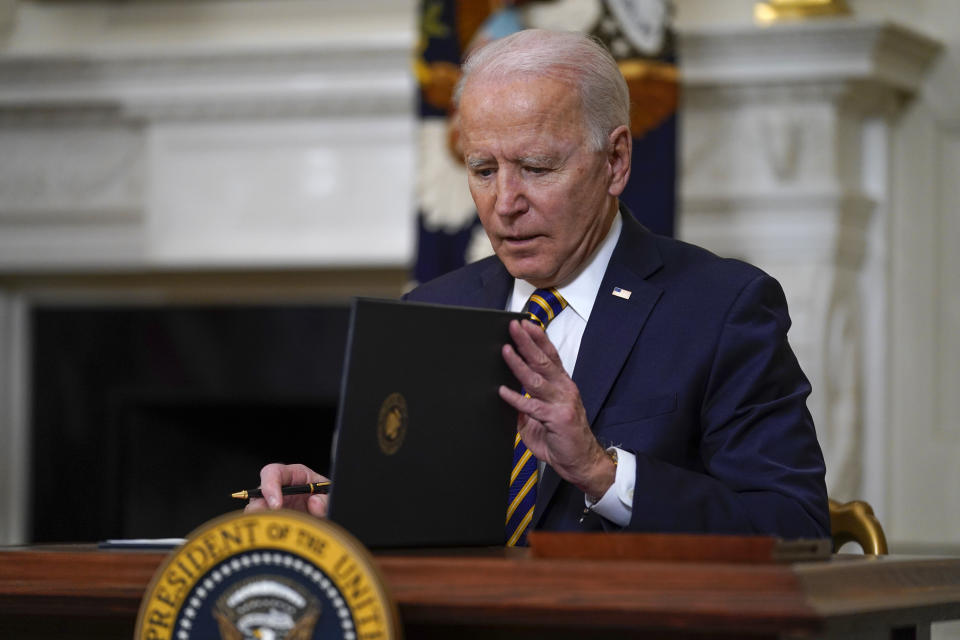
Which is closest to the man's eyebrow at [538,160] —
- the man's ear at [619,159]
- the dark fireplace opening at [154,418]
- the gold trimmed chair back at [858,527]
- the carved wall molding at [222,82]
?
the man's ear at [619,159]

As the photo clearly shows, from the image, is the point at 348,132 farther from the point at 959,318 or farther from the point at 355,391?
the point at 355,391

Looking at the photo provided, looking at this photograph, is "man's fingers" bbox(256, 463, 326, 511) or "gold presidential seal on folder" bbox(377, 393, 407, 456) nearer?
"gold presidential seal on folder" bbox(377, 393, 407, 456)

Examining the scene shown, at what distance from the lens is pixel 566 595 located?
1200mm

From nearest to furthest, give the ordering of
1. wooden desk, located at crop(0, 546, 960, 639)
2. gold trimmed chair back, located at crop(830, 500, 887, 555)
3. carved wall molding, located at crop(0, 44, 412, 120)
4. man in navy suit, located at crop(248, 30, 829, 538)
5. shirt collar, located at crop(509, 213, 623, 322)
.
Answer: wooden desk, located at crop(0, 546, 960, 639), man in navy suit, located at crop(248, 30, 829, 538), shirt collar, located at crop(509, 213, 623, 322), gold trimmed chair back, located at crop(830, 500, 887, 555), carved wall molding, located at crop(0, 44, 412, 120)

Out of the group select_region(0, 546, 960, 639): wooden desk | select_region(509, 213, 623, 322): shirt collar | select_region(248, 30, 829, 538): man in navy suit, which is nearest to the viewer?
select_region(0, 546, 960, 639): wooden desk

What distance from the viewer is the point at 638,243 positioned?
2.06m

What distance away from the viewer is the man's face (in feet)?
6.28

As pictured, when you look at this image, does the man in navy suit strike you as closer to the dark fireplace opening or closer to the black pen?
the black pen

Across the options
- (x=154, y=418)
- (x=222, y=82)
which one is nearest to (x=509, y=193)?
(x=222, y=82)

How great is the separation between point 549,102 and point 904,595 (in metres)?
0.83

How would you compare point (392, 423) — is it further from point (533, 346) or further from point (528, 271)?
point (528, 271)

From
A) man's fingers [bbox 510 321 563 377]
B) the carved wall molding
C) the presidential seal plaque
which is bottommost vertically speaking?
the presidential seal plaque

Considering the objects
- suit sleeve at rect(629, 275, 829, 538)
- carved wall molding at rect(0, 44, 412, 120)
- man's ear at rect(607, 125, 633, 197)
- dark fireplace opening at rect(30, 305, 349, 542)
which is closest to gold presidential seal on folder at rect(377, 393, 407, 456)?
suit sleeve at rect(629, 275, 829, 538)

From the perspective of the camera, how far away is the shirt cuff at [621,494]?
1653mm
